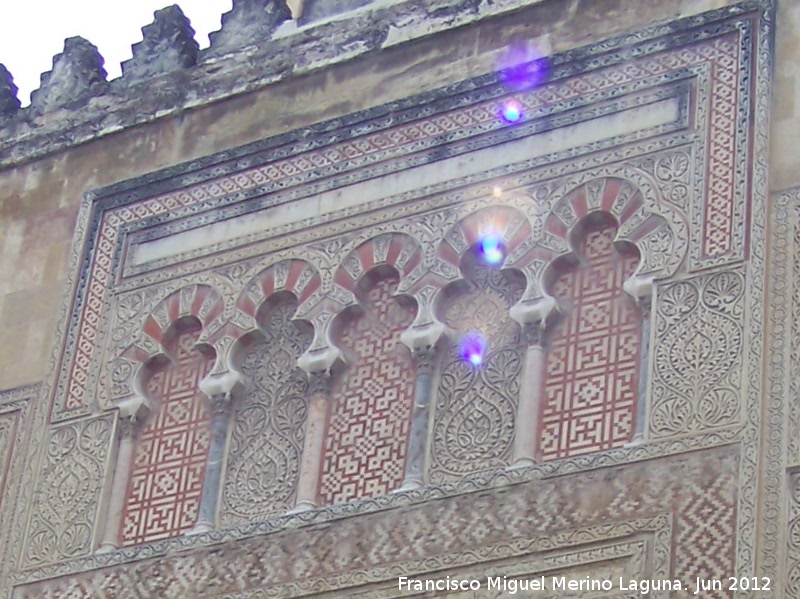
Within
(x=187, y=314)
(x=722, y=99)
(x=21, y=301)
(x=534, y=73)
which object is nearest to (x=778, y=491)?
(x=722, y=99)

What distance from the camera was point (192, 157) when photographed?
932 centimetres

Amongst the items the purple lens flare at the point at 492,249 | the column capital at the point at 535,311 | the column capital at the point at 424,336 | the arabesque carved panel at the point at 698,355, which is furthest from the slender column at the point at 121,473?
the arabesque carved panel at the point at 698,355

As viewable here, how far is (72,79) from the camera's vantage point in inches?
395

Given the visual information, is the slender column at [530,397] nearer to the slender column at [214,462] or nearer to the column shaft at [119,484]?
the slender column at [214,462]

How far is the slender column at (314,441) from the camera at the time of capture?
8.11 metres

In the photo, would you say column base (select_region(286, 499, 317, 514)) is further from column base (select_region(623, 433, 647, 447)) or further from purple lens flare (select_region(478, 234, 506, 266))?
column base (select_region(623, 433, 647, 447))

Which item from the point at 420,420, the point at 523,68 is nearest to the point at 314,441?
the point at 420,420

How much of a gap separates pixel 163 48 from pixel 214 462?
219cm

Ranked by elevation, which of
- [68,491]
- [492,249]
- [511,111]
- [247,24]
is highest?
[247,24]

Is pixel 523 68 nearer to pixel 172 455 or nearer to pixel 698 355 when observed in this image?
pixel 698 355

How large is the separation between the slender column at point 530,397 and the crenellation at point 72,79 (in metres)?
2.75

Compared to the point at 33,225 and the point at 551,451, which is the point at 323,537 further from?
the point at 33,225

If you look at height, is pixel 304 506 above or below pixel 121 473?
below

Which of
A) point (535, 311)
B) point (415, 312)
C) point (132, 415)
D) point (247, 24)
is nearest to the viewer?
point (535, 311)
